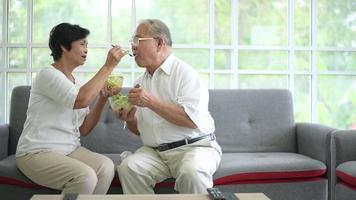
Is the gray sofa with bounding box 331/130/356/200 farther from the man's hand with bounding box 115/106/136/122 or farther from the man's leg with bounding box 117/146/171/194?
the man's hand with bounding box 115/106/136/122

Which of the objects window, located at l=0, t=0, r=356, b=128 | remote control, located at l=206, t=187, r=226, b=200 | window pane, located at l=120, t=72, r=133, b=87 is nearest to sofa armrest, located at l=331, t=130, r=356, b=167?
remote control, located at l=206, t=187, r=226, b=200

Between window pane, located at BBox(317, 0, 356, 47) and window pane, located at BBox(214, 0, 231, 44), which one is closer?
window pane, located at BBox(214, 0, 231, 44)

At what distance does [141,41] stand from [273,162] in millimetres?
978

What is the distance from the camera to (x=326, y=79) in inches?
146

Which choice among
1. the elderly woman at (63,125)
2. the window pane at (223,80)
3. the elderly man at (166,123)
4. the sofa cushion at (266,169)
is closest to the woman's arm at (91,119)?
→ the elderly woman at (63,125)

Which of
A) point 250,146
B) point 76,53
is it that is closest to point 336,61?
point 250,146

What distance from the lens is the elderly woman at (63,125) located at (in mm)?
2178

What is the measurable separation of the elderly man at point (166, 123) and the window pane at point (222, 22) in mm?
1190

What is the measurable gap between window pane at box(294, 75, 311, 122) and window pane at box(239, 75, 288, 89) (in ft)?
0.36

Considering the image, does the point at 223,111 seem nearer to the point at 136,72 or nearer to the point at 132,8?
the point at 136,72

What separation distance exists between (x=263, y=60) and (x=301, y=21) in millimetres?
449

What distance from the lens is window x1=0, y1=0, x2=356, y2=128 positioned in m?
3.53

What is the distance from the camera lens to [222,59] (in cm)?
363

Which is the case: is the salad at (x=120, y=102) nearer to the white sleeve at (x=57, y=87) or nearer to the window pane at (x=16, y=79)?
the white sleeve at (x=57, y=87)
